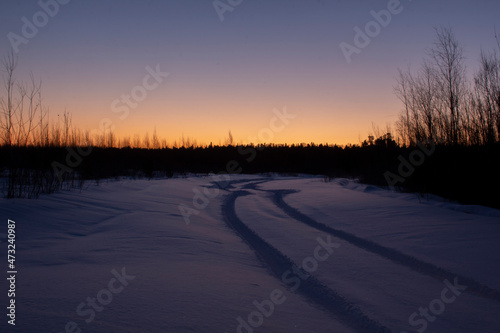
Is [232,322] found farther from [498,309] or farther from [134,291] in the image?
[498,309]

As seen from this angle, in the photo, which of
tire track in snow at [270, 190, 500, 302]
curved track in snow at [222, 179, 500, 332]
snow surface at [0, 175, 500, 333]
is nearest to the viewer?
snow surface at [0, 175, 500, 333]

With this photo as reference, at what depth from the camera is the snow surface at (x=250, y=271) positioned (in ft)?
9.92

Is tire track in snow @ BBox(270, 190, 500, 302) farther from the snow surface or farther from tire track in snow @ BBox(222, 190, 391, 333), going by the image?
tire track in snow @ BBox(222, 190, 391, 333)

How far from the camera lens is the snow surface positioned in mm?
3023

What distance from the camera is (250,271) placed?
4.65 m

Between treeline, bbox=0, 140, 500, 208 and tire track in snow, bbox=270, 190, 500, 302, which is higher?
treeline, bbox=0, 140, 500, 208

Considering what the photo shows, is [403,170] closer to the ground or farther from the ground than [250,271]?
farther from the ground

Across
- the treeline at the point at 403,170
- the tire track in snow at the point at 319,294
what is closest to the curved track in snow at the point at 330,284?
the tire track in snow at the point at 319,294

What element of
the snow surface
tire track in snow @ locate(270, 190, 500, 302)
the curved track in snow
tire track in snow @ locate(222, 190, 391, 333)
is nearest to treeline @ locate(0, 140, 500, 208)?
the snow surface

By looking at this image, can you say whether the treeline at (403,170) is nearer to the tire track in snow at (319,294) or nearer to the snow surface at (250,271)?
the snow surface at (250,271)

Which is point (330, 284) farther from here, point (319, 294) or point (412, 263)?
point (412, 263)

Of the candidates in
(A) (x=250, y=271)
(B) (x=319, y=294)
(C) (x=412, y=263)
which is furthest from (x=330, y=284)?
(C) (x=412, y=263)

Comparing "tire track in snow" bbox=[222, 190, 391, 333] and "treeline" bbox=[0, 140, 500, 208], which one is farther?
"treeline" bbox=[0, 140, 500, 208]

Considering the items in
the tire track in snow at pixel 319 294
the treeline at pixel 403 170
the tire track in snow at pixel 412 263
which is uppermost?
the treeline at pixel 403 170
